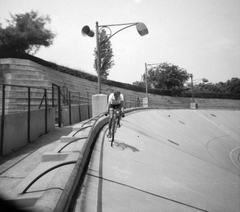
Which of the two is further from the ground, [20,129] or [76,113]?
[76,113]

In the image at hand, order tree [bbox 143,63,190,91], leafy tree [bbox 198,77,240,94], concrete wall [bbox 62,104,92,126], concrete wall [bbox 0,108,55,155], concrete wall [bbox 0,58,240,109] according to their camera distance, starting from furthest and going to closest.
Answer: leafy tree [bbox 198,77,240,94]
tree [bbox 143,63,190,91]
concrete wall [bbox 0,58,240,109]
concrete wall [bbox 62,104,92,126]
concrete wall [bbox 0,108,55,155]

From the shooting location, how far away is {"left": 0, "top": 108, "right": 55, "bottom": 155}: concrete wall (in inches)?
→ 229

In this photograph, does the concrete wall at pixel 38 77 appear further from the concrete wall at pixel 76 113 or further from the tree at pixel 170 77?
the tree at pixel 170 77

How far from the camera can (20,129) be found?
6.53m

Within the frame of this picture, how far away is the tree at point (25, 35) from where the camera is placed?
23.1 metres

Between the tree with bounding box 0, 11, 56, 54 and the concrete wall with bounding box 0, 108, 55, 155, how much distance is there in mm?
19053

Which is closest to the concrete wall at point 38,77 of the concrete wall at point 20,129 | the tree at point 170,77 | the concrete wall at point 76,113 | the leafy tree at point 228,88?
the concrete wall at point 76,113

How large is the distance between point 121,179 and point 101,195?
1.12m

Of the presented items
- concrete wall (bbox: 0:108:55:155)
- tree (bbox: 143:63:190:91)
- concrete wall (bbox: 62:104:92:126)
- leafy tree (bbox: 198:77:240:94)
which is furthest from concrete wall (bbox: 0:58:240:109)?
leafy tree (bbox: 198:77:240:94)

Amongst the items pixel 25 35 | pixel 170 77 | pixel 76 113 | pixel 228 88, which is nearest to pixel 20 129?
pixel 76 113

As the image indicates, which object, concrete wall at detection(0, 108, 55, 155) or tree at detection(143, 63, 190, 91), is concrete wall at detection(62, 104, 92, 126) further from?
tree at detection(143, 63, 190, 91)

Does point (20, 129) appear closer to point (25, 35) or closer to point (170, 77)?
point (25, 35)

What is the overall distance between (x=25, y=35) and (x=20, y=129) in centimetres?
2205

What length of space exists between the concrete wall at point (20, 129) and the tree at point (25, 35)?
62.5 feet
